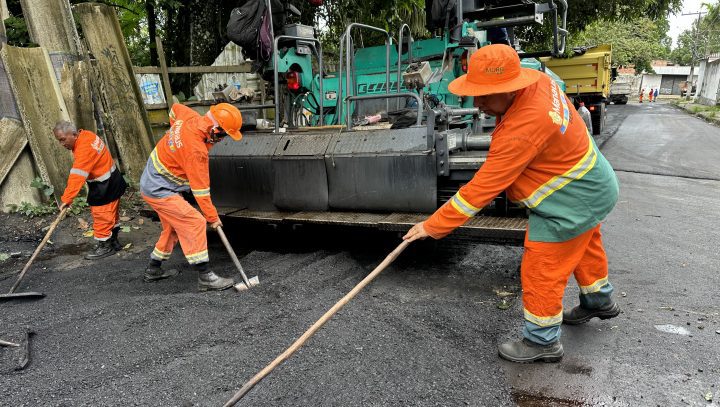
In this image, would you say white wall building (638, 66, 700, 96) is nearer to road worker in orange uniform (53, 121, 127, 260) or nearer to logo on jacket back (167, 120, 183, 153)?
road worker in orange uniform (53, 121, 127, 260)

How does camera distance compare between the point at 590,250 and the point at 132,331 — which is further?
the point at 132,331

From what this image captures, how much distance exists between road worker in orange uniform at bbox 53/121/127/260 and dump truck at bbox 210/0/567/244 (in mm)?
1151

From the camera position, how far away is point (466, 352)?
2.55 meters

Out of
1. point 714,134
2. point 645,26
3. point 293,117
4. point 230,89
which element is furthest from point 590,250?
point 645,26

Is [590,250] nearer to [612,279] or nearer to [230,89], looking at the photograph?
[612,279]

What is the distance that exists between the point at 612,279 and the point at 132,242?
444cm

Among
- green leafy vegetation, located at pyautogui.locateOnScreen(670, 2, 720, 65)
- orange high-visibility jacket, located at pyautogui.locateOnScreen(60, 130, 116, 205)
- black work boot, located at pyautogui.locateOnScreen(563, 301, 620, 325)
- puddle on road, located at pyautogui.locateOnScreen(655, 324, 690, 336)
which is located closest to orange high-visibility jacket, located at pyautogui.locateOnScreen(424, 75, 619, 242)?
black work boot, located at pyautogui.locateOnScreen(563, 301, 620, 325)

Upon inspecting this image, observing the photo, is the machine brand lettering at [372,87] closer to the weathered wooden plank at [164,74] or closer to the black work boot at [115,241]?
the black work boot at [115,241]

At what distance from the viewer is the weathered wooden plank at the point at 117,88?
5.89 metres

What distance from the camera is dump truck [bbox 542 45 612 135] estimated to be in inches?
489

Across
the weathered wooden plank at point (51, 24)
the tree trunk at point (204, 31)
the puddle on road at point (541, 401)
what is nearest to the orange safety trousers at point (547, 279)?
the puddle on road at point (541, 401)

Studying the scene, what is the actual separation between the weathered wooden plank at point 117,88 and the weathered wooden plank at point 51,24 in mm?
212

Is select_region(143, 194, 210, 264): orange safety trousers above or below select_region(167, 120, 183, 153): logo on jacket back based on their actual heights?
below

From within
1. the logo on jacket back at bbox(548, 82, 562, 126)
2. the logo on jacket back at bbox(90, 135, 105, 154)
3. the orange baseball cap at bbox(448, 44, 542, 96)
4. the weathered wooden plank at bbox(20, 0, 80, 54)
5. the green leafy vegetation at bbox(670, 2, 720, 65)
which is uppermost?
the weathered wooden plank at bbox(20, 0, 80, 54)
